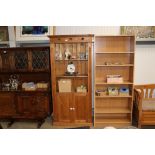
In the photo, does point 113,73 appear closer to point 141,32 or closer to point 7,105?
point 141,32

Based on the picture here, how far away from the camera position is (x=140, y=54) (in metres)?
3.44

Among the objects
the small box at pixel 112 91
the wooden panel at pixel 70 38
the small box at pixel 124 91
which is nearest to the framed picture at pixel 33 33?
the wooden panel at pixel 70 38

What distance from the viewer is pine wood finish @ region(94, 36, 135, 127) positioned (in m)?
3.13

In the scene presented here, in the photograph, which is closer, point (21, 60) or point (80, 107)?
point (80, 107)

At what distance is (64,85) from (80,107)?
54 centimetres

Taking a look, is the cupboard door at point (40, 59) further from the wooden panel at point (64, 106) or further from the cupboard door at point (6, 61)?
the wooden panel at point (64, 106)

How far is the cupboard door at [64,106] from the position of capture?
310 centimetres

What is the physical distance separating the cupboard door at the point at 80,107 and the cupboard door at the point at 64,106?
12 centimetres

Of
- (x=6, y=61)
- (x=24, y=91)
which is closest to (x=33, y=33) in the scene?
(x=6, y=61)

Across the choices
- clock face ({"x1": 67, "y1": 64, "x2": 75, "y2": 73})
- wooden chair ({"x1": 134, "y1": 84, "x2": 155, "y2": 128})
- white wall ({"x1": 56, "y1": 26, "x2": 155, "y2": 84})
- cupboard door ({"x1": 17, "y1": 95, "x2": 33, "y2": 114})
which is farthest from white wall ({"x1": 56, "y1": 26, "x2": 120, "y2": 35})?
cupboard door ({"x1": 17, "y1": 95, "x2": 33, "y2": 114})

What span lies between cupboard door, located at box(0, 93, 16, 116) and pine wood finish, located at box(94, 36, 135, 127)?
1748 millimetres

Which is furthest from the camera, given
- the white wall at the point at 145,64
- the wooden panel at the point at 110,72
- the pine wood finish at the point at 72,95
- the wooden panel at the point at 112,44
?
the white wall at the point at 145,64
